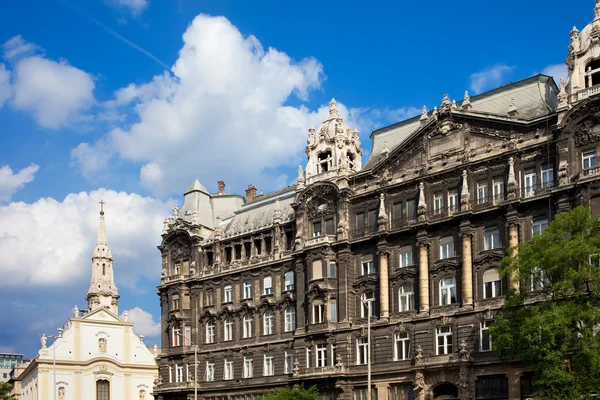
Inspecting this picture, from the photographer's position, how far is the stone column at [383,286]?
2756 inches

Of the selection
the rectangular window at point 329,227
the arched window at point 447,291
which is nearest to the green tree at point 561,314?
the arched window at point 447,291

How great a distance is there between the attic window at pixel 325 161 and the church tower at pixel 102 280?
226ft

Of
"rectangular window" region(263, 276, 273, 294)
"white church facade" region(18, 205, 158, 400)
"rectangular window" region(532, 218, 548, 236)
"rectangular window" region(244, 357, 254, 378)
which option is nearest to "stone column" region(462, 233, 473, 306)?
"rectangular window" region(532, 218, 548, 236)

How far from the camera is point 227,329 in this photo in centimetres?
8575

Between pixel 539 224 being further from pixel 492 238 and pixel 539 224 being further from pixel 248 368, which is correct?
pixel 248 368

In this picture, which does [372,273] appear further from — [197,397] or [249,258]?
[197,397]

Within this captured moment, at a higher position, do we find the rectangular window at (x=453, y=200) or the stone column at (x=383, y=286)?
the rectangular window at (x=453, y=200)

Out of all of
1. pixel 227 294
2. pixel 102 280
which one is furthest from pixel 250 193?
pixel 102 280

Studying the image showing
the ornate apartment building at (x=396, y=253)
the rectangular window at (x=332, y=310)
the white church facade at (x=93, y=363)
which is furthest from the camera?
the white church facade at (x=93, y=363)

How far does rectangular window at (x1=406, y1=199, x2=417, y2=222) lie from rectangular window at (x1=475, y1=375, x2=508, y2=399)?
48.8 ft

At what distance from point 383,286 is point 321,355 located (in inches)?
354

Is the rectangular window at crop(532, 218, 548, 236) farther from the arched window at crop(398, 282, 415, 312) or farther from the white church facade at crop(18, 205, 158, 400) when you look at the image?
the white church facade at crop(18, 205, 158, 400)

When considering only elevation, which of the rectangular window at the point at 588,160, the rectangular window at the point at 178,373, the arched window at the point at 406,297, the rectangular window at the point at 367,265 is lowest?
the rectangular window at the point at 178,373

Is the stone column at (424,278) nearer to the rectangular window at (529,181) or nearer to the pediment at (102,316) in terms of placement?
the rectangular window at (529,181)
